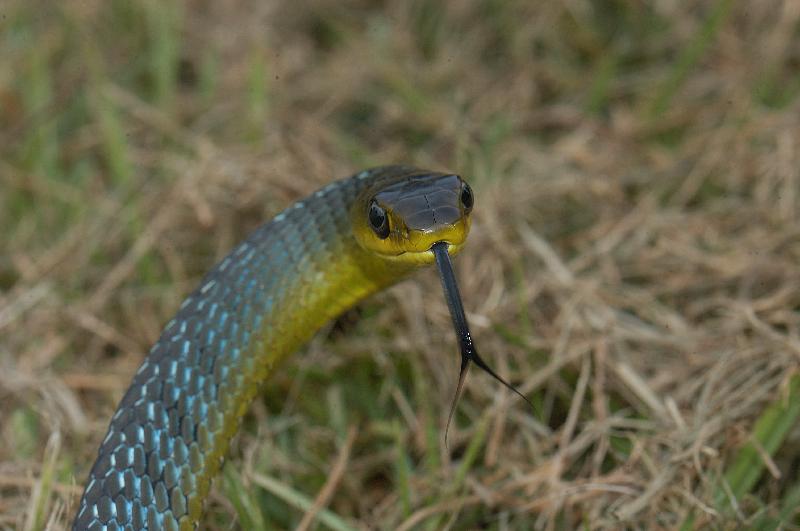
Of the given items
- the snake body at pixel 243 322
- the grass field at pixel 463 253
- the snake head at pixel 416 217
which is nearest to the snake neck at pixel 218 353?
the snake body at pixel 243 322

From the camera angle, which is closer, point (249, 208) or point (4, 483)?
point (4, 483)

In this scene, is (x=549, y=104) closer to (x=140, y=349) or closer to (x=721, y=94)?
(x=721, y=94)

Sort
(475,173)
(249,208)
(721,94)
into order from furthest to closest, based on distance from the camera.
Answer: (721,94), (475,173), (249,208)

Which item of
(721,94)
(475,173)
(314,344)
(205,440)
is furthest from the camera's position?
(721,94)

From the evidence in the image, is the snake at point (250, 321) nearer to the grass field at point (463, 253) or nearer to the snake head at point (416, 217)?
the snake head at point (416, 217)

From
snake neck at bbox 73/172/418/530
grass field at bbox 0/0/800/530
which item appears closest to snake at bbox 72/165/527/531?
snake neck at bbox 73/172/418/530

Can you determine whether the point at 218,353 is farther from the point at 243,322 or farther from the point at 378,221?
the point at 378,221

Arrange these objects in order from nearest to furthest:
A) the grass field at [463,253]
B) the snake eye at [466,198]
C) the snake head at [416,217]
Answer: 1. the snake head at [416,217]
2. the snake eye at [466,198]
3. the grass field at [463,253]

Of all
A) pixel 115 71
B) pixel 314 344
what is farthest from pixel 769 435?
pixel 115 71
